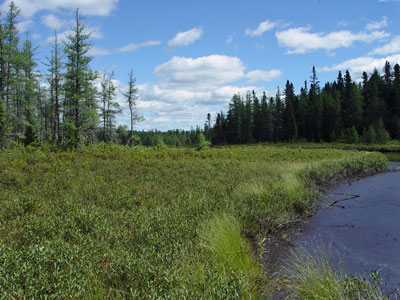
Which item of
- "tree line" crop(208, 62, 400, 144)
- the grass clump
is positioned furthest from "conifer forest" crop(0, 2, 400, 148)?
the grass clump

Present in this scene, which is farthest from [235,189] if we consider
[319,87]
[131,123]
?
[319,87]

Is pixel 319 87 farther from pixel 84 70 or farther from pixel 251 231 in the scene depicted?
pixel 251 231

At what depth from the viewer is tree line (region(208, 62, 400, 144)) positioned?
185 feet

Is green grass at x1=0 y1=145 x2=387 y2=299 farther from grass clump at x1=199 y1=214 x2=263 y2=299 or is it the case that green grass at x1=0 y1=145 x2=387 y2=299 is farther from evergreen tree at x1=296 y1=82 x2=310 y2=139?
evergreen tree at x1=296 y1=82 x2=310 y2=139

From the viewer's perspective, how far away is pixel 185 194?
911 cm

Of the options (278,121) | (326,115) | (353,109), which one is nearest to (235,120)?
(278,121)

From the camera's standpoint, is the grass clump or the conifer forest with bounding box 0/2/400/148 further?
the conifer forest with bounding box 0/2/400/148

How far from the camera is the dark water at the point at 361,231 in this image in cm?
583

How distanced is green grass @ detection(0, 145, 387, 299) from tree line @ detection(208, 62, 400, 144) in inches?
1950

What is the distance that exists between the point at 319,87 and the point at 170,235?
8560cm

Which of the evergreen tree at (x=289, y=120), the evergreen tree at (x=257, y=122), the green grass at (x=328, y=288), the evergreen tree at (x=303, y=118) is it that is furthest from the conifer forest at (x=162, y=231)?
the evergreen tree at (x=257, y=122)

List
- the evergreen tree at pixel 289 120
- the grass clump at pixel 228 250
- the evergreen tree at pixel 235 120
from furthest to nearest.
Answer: the evergreen tree at pixel 235 120
the evergreen tree at pixel 289 120
the grass clump at pixel 228 250

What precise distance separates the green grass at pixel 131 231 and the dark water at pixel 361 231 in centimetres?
94

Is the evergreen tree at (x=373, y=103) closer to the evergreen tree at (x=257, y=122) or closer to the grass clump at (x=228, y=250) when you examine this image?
the evergreen tree at (x=257, y=122)
